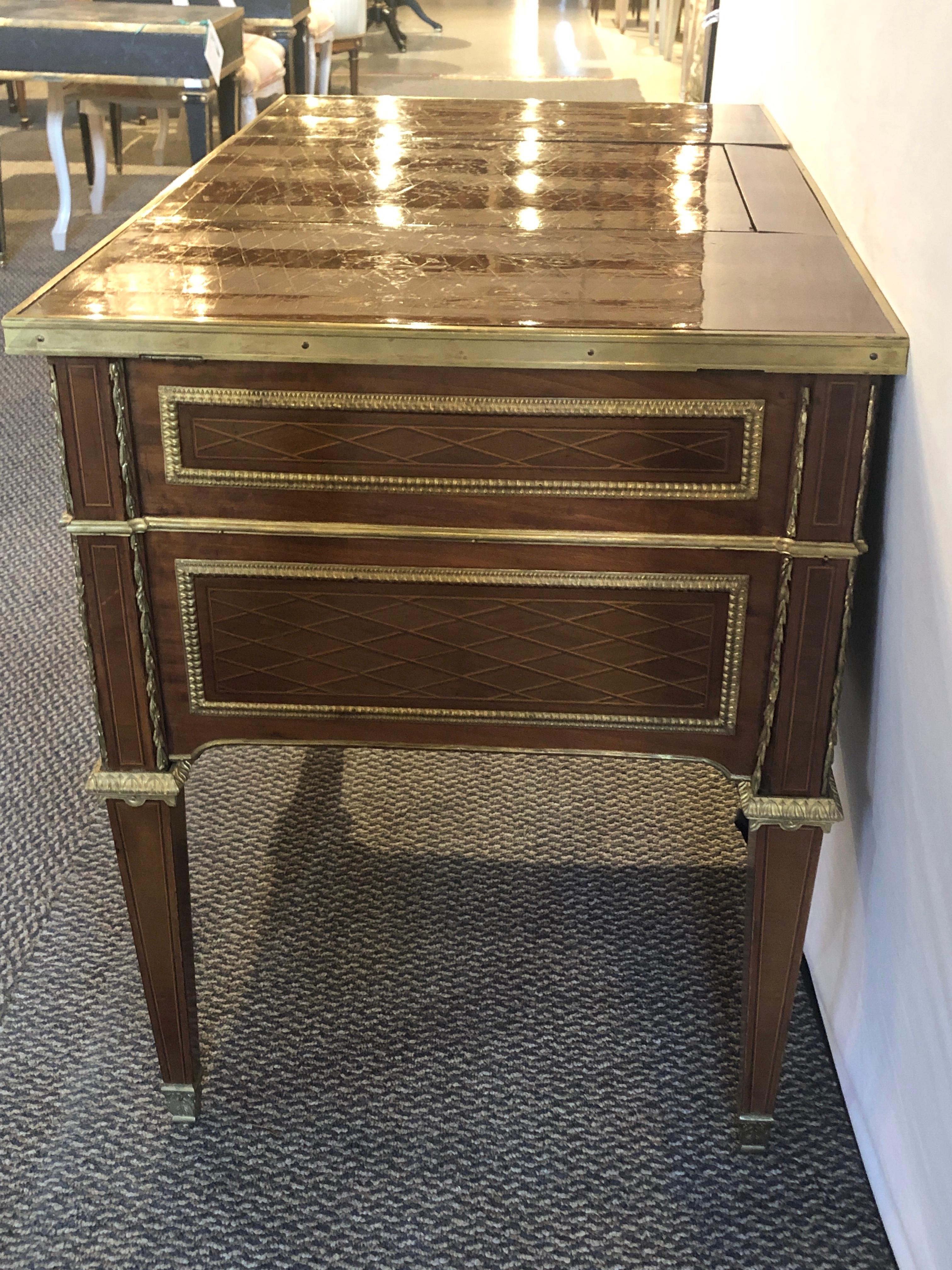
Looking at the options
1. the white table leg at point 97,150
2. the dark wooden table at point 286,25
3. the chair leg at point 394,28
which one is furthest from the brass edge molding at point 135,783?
the chair leg at point 394,28

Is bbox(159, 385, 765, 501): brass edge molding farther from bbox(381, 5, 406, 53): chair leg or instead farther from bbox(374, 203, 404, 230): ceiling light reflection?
bbox(381, 5, 406, 53): chair leg

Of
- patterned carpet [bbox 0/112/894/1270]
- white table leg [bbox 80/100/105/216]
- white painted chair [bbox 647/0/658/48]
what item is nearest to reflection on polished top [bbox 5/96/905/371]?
patterned carpet [bbox 0/112/894/1270]

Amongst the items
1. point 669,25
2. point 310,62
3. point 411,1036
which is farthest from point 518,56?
point 411,1036

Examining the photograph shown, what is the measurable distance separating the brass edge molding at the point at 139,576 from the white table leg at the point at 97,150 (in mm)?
3165

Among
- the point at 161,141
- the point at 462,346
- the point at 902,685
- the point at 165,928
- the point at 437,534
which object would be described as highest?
the point at 462,346

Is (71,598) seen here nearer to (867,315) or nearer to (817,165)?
(817,165)

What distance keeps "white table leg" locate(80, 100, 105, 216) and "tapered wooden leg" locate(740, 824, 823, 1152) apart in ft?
11.0

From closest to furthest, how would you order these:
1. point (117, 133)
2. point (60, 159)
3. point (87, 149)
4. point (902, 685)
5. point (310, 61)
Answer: point (902, 685) < point (60, 159) < point (87, 149) < point (117, 133) < point (310, 61)

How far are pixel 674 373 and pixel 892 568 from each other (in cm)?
23

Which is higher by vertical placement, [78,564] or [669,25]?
[669,25]

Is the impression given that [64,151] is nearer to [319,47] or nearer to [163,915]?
[319,47]

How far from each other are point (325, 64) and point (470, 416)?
4.49 m

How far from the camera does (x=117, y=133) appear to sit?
4.11 metres

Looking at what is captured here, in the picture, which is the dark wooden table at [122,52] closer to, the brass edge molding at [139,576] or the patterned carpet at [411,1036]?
the patterned carpet at [411,1036]
